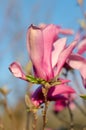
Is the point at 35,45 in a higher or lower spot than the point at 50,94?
higher

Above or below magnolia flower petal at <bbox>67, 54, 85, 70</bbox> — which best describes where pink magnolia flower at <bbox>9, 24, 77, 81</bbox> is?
above

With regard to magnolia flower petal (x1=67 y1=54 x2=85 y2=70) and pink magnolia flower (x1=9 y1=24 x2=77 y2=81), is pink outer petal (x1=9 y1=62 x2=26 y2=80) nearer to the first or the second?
pink magnolia flower (x1=9 y1=24 x2=77 y2=81)

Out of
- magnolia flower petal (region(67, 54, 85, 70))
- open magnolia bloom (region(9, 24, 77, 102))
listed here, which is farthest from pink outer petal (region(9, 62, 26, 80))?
magnolia flower petal (region(67, 54, 85, 70))

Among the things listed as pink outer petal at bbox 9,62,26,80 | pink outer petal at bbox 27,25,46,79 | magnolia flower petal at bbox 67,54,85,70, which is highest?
pink outer petal at bbox 27,25,46,79

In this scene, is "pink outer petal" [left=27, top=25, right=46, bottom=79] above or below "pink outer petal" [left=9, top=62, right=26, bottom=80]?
above

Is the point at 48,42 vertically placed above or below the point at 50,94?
above

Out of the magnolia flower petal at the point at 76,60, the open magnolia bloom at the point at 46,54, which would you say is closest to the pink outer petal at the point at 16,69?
the open magnolia bloom at the point at 46,54

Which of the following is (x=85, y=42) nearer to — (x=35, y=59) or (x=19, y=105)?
(x=35, y=59)
